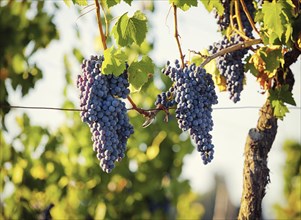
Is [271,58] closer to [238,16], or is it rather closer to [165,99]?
[238,16]

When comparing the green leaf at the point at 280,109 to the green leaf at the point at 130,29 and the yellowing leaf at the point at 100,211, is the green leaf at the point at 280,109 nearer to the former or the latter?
the green leaf at the point at 130,29

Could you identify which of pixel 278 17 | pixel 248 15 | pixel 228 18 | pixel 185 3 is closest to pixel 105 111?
pixel 185 3

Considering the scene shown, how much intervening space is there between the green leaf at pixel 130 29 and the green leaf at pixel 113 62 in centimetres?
16

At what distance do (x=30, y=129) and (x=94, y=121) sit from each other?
4.16 meters

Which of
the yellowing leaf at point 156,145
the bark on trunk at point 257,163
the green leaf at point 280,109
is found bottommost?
the yellowing leaf at point 156,145

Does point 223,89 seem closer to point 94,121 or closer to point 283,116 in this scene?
point 283,116

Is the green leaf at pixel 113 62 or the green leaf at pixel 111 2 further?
the green leaf at pixel 111 2

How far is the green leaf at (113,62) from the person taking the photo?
259cm

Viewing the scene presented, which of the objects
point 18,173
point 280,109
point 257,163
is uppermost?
point 280,109

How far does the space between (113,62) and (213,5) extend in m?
0.69

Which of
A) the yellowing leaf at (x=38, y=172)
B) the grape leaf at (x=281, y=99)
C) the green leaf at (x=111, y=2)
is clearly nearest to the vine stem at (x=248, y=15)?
the grape leaf at (x=281, y=99)

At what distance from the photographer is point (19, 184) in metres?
6.82

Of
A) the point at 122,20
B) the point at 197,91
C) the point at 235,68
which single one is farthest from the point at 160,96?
the point at 235,68

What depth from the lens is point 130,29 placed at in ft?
9.16
